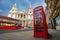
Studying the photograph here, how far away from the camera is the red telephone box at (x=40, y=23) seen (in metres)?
7.64

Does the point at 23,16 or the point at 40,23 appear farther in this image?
the point at 23,16

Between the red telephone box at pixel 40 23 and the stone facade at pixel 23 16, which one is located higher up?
the stone facade at pixel 23 16

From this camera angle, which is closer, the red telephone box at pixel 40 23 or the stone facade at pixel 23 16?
the red telephone box at pixel 40 23

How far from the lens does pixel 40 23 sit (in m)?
8.09

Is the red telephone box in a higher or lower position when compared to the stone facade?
lower

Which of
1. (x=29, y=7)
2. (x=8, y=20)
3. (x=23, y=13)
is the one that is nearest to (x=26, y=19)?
(x=23, y=13)

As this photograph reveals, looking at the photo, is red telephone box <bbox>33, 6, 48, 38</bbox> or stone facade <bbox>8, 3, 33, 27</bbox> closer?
red telephone box <bbox>33, 6, 48, 38</bbox>

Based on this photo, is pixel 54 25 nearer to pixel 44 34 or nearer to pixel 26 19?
pixel 44 34

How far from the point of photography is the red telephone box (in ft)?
25.1

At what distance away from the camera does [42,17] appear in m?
7.79

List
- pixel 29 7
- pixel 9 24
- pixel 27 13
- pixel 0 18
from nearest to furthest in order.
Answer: pixel 0 18, pixel 9 24, pixel 27 13, pixel 29 7

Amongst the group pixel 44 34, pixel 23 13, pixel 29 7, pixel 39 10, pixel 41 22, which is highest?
pixel 29 7

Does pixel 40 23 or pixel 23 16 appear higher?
pixel 23 16

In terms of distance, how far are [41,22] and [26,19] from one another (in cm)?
4423
